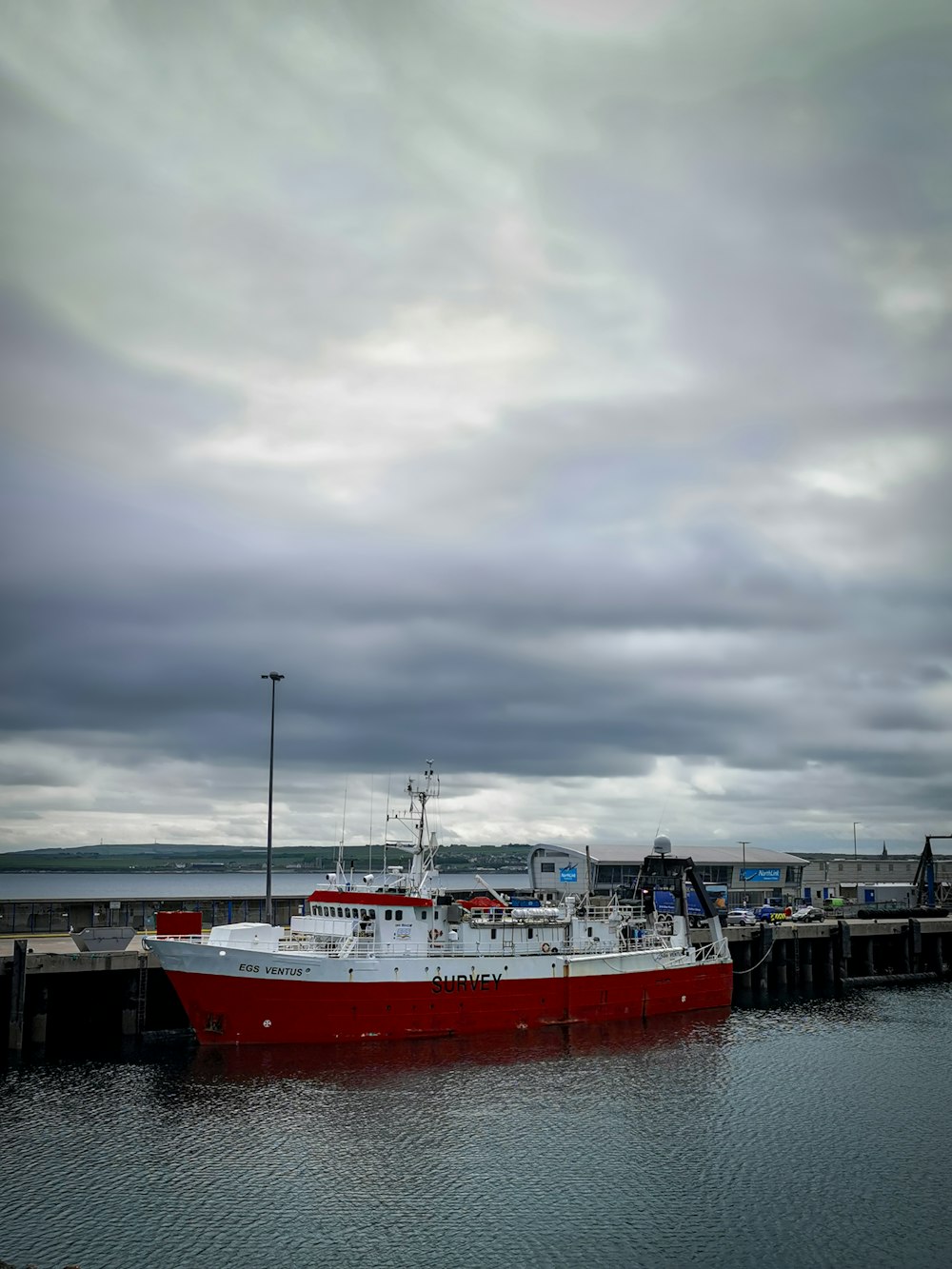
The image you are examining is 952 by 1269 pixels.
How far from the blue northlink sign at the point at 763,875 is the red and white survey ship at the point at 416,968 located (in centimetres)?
5776

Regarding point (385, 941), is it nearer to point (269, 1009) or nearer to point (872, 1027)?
point (269, 1009)

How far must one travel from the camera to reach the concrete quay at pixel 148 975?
39281mm

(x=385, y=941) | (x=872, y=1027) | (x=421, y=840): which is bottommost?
(x=872, y=1027)

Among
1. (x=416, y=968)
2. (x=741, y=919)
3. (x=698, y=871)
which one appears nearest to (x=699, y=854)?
(x=698, y=871)

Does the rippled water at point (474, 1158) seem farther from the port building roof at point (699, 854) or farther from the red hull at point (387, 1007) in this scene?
the port building roof at point (699, 854)

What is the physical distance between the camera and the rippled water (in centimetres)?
2359

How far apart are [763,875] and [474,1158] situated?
86154 mm

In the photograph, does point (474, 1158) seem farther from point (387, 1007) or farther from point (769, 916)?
point (769, 916)

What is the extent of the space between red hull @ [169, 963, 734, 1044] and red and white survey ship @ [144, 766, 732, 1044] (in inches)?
1.9

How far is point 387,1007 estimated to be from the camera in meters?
41.4

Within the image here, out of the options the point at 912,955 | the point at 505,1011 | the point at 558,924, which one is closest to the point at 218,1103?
the point at 505,1011

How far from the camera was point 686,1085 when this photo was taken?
37.6m

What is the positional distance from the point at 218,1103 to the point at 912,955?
56.0 metres

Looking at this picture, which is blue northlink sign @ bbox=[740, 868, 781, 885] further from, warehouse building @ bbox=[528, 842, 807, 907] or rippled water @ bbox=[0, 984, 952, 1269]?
rippled water @ bbox=[0, 984, 952, 1269]
